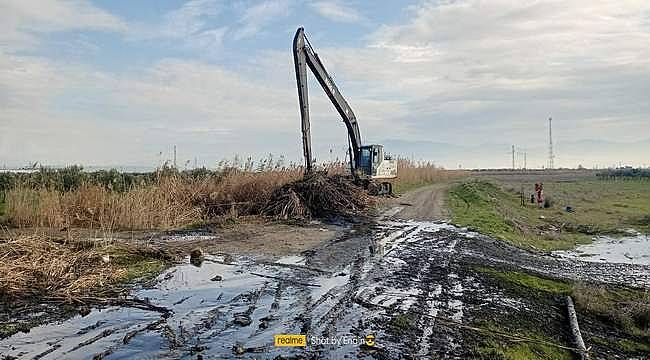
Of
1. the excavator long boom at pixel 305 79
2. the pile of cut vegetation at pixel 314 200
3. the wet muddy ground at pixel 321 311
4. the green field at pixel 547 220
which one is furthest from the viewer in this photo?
the excavator long boom at pixel 305 79

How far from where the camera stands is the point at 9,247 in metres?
9.19

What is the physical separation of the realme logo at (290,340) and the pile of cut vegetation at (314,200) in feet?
37.7

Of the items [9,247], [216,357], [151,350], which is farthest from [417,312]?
[9,247]

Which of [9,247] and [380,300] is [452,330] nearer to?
[380,300]

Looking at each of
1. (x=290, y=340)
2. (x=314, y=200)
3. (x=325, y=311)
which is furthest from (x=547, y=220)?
(x=290, y=340)

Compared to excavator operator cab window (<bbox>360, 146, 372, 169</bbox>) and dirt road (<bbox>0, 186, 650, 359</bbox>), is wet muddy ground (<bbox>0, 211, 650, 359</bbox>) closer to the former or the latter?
dirt road (<bbox>0, 186, 650, 359</bbox>)

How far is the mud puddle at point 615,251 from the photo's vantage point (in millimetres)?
14516

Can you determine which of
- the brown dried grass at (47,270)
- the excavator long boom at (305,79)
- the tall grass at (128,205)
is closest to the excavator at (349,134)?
the excavator long boom at (305,79)

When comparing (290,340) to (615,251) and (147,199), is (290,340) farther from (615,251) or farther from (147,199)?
(615,251)

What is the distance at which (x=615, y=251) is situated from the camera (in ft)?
53.0

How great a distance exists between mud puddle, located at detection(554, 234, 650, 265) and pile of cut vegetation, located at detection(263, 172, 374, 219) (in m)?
7.36

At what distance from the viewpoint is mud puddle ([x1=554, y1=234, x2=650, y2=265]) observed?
47.6ft

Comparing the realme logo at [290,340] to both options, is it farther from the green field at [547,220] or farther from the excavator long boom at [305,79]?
the excavator long boom at [305,79]

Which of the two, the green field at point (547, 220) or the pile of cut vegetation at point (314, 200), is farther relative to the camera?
the pile of cut vegetation at point (314, 200)
